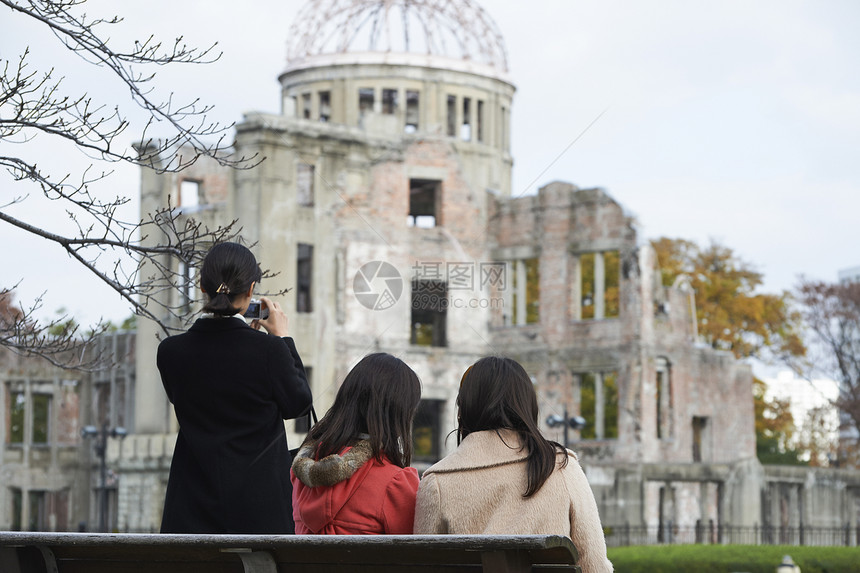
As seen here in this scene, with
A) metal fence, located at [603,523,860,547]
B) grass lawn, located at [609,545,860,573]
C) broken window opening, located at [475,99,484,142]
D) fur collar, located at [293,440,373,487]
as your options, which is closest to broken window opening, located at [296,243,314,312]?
metal fence, located at [603,523,860,547]

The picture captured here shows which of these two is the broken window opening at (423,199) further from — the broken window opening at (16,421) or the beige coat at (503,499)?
the beige coat at (503,499)

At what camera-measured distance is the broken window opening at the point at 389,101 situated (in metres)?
40.9

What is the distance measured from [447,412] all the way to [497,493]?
3025 cm

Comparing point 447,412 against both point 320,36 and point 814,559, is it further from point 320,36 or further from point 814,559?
point 814,559

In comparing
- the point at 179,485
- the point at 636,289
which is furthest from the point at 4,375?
the point at 179,485

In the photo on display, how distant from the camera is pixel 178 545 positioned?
13.6 ft

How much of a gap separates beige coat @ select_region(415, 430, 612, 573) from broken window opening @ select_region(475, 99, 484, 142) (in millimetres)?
37881

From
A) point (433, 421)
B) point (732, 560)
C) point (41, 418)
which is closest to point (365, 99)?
point (433, 421)

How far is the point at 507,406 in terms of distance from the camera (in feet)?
14.8

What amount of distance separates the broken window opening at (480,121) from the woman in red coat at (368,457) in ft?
124

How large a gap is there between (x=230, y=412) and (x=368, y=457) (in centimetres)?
55

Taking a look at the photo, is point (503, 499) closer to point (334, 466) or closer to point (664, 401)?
point (334, 466)

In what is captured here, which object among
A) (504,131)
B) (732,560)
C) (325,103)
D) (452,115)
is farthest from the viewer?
(504,131)

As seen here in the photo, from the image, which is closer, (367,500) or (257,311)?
(367,500)
